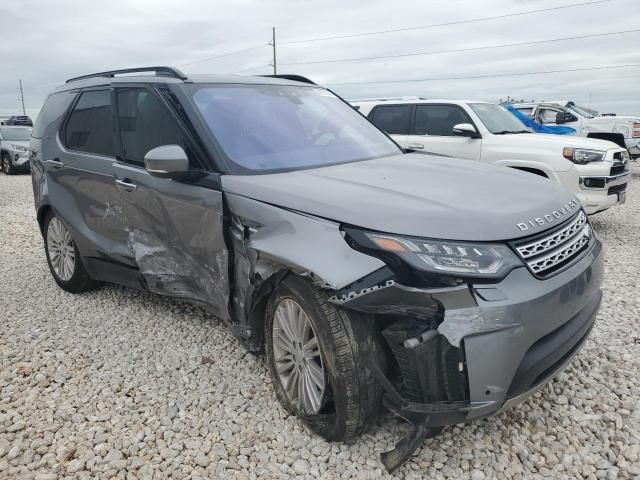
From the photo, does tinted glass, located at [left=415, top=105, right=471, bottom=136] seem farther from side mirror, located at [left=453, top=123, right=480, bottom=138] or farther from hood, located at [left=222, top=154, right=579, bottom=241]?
hood, located at [left=222, top=154, right=579, bottom=241]

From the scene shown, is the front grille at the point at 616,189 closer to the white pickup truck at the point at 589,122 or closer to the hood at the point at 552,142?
the hood at the point at 552,142

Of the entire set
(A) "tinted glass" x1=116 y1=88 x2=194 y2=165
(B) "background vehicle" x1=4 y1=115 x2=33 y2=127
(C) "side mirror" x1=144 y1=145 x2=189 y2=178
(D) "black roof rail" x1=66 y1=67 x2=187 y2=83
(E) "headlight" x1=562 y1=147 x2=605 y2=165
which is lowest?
(B) "background vehicle" x1=4 y1=115 x2=33 y2=127

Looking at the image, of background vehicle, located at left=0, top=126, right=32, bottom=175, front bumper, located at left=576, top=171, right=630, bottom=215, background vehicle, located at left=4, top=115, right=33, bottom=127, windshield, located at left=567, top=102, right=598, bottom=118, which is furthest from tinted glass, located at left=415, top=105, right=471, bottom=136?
background vehicle, located at left=4, top=115, right=33, bottom=127

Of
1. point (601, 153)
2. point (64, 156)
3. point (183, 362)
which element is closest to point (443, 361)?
point (183, 362)

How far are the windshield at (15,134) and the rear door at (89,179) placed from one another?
14.4 metres

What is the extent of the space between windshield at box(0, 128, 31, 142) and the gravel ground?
14.9m

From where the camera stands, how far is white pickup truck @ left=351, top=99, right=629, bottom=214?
6.45 metres

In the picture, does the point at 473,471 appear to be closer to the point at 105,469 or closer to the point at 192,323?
the point at 105,469

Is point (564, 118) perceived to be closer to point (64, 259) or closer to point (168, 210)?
point (64, 259)

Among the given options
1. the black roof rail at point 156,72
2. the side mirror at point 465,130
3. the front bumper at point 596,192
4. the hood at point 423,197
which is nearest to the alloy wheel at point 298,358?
the hood at point 423,197

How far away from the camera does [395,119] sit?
26.1 ft

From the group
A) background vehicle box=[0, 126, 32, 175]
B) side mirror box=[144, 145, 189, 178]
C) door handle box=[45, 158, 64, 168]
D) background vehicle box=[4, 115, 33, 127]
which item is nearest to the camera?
side mirror box=[144, 145, 189, 178]

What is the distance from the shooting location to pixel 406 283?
2006 mm

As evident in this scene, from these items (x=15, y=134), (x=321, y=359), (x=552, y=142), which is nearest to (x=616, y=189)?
(x=552, y=142)
